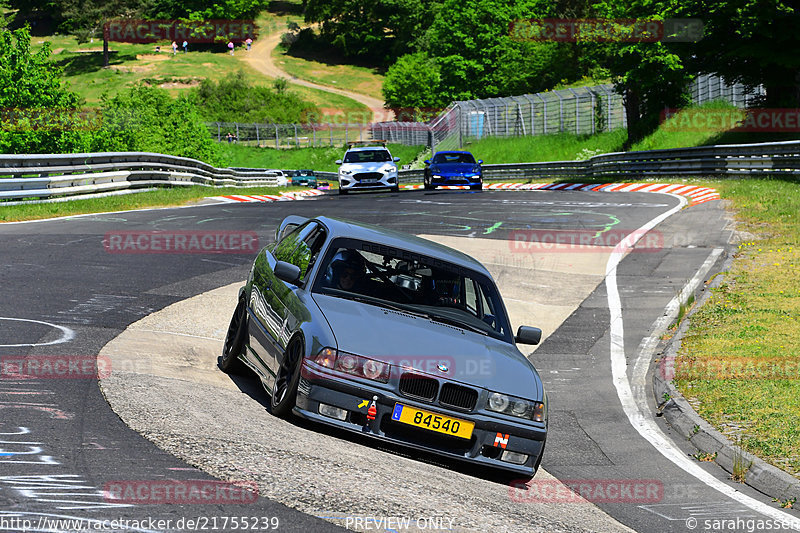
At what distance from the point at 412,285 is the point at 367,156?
27448 millimetres

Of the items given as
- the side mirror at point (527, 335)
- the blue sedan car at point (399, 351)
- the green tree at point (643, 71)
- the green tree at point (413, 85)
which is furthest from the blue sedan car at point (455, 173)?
the green tree at point (413, 85)

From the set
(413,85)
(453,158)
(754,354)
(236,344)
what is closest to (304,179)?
(453,158)

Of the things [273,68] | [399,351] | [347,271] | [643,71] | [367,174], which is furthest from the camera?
[273,68]

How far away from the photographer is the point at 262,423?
682cm

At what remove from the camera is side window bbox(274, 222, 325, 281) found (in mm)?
8250

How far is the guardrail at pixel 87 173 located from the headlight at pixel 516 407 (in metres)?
18.6

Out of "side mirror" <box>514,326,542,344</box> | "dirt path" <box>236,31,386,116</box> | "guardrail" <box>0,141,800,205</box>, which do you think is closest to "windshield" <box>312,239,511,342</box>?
"side mirror" <box>514,326,542,344</box>

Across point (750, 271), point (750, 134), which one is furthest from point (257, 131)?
point (750, 271)

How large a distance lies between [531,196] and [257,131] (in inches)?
2532

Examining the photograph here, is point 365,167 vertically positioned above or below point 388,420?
Result: below

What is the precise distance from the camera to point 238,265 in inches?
626

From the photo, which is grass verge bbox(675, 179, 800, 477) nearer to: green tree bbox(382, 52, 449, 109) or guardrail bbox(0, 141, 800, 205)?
A: guardrail bbox(0, 141, 800, 205)

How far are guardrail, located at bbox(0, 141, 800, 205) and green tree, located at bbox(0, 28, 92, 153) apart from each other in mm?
4681

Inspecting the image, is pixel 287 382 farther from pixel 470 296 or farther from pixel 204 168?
pixel 204 168
